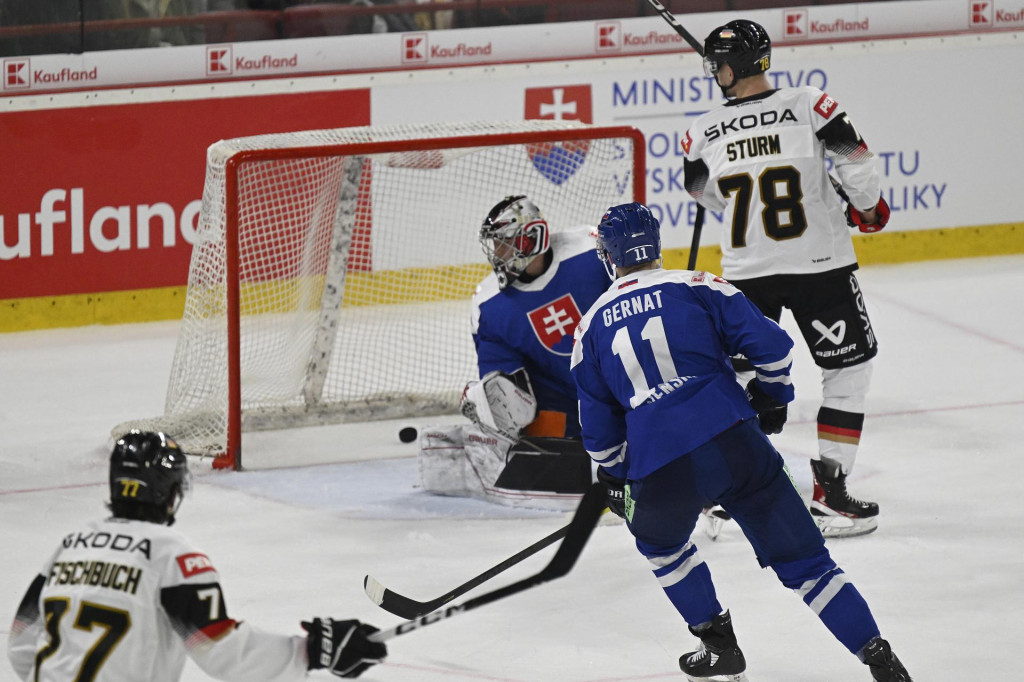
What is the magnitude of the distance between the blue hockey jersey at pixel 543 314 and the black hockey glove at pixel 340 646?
2.50 metres

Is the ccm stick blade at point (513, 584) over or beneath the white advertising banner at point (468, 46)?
beneath

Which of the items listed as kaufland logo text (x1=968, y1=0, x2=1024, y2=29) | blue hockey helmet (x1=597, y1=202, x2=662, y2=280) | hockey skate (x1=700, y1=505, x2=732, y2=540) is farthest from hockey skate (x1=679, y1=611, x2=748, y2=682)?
kaufland logo text (x1=968, y1=0, x2=1024, y2=29)

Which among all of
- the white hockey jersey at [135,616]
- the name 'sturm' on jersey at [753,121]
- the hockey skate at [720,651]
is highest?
the name 'sturm' on jersey at [753,121]

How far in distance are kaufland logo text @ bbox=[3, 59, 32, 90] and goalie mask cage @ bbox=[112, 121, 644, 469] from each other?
47.2 inches

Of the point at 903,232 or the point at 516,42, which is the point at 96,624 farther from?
the point at 903,232

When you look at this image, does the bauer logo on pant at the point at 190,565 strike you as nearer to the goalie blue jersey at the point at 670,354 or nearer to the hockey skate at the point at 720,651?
the goalie blue jersey at the point at 670,354

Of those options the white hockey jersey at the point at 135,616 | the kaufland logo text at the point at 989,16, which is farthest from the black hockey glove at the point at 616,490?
the kaufland logo text at the point at 989,16

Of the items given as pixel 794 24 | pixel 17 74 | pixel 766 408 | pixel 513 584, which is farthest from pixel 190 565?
pixel 794 24

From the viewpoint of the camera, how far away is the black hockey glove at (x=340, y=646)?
248 cm

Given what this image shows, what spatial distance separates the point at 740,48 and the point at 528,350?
1.12 metres

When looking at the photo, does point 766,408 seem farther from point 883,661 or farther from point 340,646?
point 340,646

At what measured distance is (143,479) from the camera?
2.45 metres

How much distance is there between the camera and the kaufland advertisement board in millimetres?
7301

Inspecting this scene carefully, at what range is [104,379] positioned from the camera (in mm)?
6723
